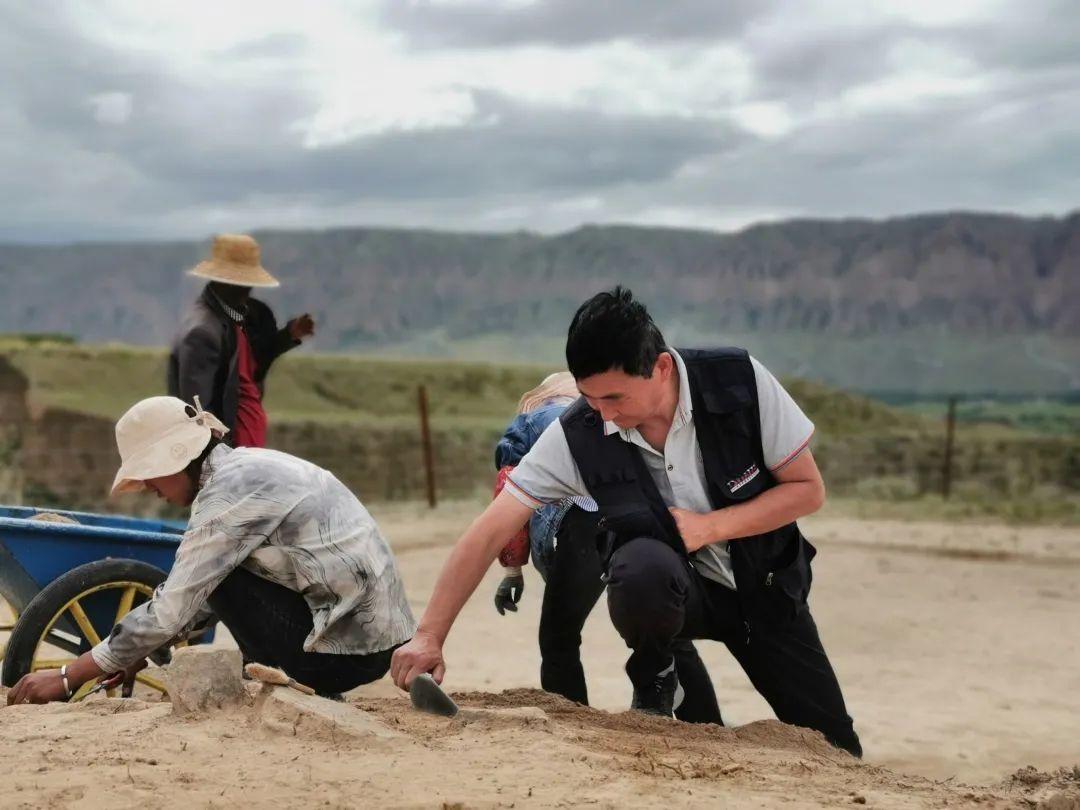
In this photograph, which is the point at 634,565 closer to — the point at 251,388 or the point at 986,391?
the point at 251,388

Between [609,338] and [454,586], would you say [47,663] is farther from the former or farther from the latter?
[609,338]

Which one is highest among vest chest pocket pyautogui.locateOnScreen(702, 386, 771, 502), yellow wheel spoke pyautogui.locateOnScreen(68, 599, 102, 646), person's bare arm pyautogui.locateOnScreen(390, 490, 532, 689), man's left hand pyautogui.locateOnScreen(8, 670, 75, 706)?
vest chest pocket pyautogui.locateOnScreen(702, 386, 771, 502)

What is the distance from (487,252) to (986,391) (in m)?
51.4

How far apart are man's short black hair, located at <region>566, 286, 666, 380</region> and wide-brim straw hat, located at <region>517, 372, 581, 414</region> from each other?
1.14m

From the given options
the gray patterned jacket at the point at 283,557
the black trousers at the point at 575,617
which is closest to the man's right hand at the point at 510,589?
the black trousers at the point at 575,617

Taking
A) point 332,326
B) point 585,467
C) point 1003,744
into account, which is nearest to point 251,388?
point 585,467

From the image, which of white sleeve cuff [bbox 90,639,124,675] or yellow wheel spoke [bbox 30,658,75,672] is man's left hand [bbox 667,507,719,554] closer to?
white sleeve cuff [bbox 90,639,124,675]

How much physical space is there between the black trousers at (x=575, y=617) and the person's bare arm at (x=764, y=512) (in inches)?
27.2

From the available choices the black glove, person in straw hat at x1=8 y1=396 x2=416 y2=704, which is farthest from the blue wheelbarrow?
the black glove

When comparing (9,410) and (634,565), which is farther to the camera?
(9,410)

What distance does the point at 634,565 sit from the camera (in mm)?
3520

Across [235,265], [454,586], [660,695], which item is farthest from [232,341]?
[660,695]

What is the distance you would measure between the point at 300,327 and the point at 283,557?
6.85 feet

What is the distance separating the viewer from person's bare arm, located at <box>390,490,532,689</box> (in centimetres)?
338
